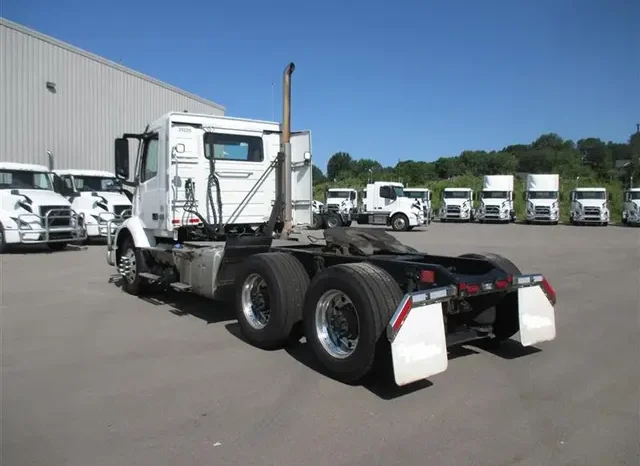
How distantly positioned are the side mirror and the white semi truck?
0.07ft

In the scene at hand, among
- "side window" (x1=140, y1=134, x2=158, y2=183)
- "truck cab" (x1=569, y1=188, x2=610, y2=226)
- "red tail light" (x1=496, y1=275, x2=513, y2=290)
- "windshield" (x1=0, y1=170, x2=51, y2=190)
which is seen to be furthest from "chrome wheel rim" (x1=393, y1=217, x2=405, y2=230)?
"red tail light" (x1=496, y1=275, x2=513, y2=290)

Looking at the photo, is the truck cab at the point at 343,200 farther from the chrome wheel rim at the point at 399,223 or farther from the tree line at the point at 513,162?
the tree line at the point at 513,162

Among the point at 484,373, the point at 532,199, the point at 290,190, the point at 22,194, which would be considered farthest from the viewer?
the point at 532,199

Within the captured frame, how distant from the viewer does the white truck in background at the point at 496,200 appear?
36.6 m

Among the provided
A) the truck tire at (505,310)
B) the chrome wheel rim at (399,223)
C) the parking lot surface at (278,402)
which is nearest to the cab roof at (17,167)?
the parking lot surface at (278,402)

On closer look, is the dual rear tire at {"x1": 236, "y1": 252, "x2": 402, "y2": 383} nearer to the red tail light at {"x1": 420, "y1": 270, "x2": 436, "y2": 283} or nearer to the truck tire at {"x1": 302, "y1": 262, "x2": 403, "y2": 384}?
the truck tire at {"x1": 302, "y1": 262, "x2": 403, "y2": 384}

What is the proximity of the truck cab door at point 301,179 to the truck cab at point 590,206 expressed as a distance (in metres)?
30.3

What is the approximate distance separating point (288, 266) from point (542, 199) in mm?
33534

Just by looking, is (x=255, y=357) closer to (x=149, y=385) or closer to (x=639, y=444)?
(x=149, y=385)

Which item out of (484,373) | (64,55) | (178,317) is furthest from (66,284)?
(64,55)

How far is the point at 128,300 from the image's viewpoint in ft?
28.0

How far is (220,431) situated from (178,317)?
3.79m

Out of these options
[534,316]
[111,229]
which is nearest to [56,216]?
[111,229]

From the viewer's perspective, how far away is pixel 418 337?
422cm
